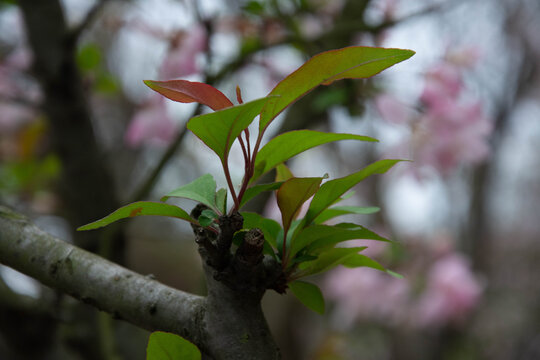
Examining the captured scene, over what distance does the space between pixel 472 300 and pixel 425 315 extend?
0.67 feet

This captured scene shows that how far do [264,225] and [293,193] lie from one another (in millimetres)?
48

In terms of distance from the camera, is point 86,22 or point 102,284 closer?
point 102,284

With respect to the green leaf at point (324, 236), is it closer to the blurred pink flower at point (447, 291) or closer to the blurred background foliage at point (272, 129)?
the blurred background foliage at point (272, 129)

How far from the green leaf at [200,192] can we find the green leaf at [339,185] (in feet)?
0.26

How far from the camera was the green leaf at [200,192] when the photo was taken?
1.14 ft

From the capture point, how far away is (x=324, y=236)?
0.37m

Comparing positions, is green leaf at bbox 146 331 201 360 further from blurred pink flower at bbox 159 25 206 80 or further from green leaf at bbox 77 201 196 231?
blurred pink flower at bbox 159 25 206 80

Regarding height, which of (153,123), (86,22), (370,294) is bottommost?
(370,294)

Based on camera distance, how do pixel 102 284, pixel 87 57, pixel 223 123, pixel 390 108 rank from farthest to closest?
pixel 87 57 → pixel 390 108 → pixel 102 284 → pixel 223 123

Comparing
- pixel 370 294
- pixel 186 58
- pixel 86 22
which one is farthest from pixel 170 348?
pixel 370 294

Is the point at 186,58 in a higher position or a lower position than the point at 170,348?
higher

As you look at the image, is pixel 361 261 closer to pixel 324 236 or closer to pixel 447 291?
pixel 324 236

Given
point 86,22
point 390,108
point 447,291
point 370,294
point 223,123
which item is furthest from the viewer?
point 370,294

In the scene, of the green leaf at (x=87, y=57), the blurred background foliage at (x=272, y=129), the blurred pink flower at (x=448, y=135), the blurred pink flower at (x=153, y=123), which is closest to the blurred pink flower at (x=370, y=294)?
the blurred background foliage at (x=272, y=129)
